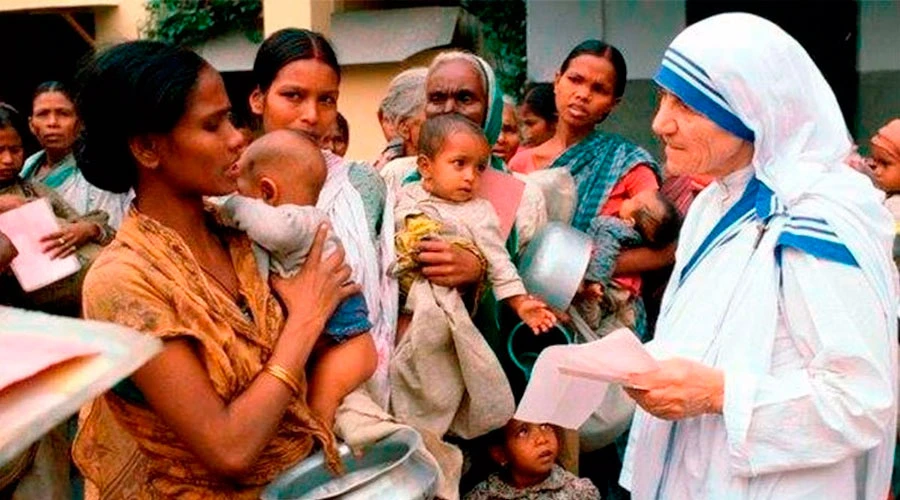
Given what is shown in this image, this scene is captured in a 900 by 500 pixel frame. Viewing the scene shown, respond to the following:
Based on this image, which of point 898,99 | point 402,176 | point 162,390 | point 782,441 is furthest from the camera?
point 898,99

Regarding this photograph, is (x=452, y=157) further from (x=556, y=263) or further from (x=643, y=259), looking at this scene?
(x=643, y=259)

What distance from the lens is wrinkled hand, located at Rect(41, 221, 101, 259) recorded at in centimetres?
429

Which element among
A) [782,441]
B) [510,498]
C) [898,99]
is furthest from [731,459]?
[898,99]

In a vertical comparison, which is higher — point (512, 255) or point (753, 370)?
point (753, 370)

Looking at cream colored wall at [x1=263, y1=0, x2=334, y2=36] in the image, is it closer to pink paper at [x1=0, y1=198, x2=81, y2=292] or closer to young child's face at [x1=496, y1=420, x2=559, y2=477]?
pink paper at [x1=0, y1=198, x2=81, y2=292]

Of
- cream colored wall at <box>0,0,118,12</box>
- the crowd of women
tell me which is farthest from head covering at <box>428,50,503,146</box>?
cream colored wall at <box>0,0,118,12</box>

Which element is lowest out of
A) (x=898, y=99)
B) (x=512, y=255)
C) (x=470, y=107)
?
(x=898, y=99)

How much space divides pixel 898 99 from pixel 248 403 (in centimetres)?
692

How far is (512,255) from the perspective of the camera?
A: 381cm

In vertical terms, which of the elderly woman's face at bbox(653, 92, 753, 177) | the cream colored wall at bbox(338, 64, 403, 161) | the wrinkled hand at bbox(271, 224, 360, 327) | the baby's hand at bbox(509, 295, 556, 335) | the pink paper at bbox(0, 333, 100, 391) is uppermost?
the pink paper at bbox(0, 333, 100, 391)

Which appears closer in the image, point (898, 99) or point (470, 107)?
point (470, 107)

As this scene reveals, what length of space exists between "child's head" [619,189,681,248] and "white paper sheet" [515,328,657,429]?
113cm

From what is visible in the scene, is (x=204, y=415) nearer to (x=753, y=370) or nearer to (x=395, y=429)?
(x=395, y=429)

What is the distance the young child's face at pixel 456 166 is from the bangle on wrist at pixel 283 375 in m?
1.34
